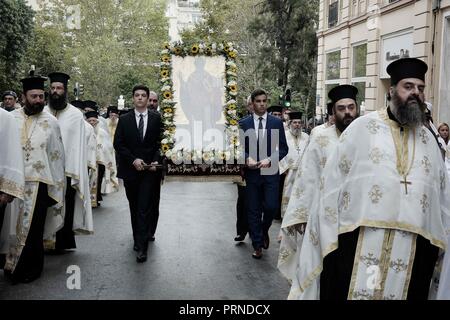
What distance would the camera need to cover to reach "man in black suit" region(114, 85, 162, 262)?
8.16 metres

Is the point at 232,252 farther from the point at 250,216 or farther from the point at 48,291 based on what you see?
the point at 48,291

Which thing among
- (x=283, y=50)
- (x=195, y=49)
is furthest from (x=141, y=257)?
(x=283, y=50)

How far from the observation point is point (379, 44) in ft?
73.8

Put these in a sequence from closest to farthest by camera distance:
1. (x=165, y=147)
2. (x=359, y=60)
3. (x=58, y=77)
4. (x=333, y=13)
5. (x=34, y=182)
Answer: (x=34, y=182)
(x=58, y=77)
(x=165, y=147)
(x=359, y=60)
(x=333, y=13)

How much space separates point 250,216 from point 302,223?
2616 mm

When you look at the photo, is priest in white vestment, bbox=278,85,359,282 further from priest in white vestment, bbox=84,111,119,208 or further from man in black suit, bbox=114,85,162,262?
priest in white vestment, bbox=84,111,119,208

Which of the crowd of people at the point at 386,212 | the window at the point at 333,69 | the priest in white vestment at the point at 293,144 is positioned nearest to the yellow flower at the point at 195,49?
the priest in white vestment at the point at 293,144

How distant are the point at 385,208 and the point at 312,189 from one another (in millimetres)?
1394

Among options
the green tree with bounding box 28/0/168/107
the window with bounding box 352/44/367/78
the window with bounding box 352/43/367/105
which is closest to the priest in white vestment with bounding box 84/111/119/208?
the window with bounding box 352/43/367/105

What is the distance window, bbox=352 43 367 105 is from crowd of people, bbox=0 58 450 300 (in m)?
14.4

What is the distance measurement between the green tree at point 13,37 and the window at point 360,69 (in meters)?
21.0

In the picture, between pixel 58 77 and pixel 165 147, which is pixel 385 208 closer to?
pixel 165 147
